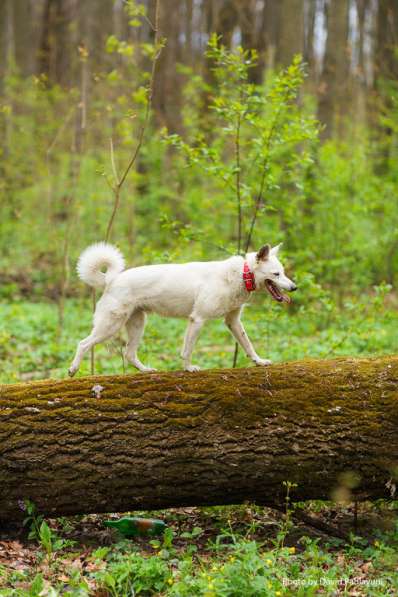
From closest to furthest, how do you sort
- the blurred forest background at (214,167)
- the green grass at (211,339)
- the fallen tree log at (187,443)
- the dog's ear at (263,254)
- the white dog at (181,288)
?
the fallen tree log at (187,443)
the dog's ear at (263,254)
the white dog at (181,288)
the green grass at (211,339)
the blurred forest background at (214,167)

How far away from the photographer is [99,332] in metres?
5.76

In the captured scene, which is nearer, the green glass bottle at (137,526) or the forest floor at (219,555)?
the forest floor at (219,555)

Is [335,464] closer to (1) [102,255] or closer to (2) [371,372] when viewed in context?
(2) [371,372]

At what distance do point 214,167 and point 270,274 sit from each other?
206 cm

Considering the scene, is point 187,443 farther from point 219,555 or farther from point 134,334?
point 134,334

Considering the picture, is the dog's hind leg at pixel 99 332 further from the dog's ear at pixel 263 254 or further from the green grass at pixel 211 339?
the green grass at pixel 211 339

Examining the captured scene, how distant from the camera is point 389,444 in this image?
17.1 ft

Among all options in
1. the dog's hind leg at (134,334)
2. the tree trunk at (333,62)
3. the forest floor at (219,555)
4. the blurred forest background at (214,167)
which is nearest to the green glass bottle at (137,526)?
the forest floor at (219,555)

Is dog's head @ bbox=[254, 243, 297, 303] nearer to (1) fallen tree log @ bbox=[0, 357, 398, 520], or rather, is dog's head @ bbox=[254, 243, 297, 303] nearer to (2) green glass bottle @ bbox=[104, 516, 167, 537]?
(1) fallen tree log @ bbox=[0, 357, 398, 520]

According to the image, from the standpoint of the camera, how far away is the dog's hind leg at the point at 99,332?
5.74 metres

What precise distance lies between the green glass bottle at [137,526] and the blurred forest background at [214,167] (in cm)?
298

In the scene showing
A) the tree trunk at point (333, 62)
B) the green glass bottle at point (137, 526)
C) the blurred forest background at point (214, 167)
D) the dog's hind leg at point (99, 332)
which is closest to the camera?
the green glass bottle at point (137, 526)

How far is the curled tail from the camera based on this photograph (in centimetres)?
581

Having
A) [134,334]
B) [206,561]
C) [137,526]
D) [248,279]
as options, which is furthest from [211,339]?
[206,561]
